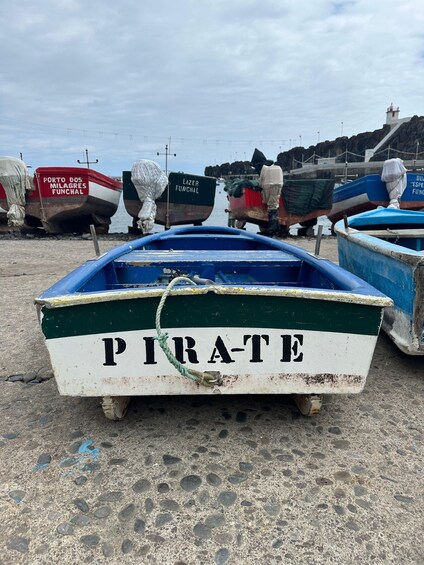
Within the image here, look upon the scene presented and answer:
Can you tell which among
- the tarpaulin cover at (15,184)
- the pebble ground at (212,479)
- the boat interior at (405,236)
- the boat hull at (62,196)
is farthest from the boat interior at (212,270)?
the tarpaulin cover at (15,184)

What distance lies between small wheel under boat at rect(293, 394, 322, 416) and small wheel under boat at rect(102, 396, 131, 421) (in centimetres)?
111

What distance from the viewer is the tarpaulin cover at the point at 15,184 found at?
12.8 metres

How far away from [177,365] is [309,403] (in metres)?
0.94

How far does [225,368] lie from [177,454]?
551 mm

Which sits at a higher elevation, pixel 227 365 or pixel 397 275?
pixel 397 275

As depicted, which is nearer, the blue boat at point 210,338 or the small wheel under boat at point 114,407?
the blue boat at point 210,338

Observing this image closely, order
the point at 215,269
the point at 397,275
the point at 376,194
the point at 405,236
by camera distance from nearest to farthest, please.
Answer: the point at 397,275
the point at 215,269
the point at 405,236
the point at 376,194

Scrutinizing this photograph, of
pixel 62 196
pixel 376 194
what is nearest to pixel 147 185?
pixel 62 196

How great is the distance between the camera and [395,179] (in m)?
13.2

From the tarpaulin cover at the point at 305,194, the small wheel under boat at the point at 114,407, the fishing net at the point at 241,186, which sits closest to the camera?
the small wheel under boat at the point at 114,407

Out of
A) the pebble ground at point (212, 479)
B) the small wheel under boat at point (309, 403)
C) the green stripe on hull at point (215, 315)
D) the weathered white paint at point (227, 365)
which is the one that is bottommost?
the pebble ground at point (212, 479)

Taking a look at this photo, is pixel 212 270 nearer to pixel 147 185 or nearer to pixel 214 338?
pixel 214 338

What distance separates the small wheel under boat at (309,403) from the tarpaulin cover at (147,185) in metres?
11.5

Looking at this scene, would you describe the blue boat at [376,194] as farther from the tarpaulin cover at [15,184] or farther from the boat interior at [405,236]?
the tarpaulin cover at [15,184]
